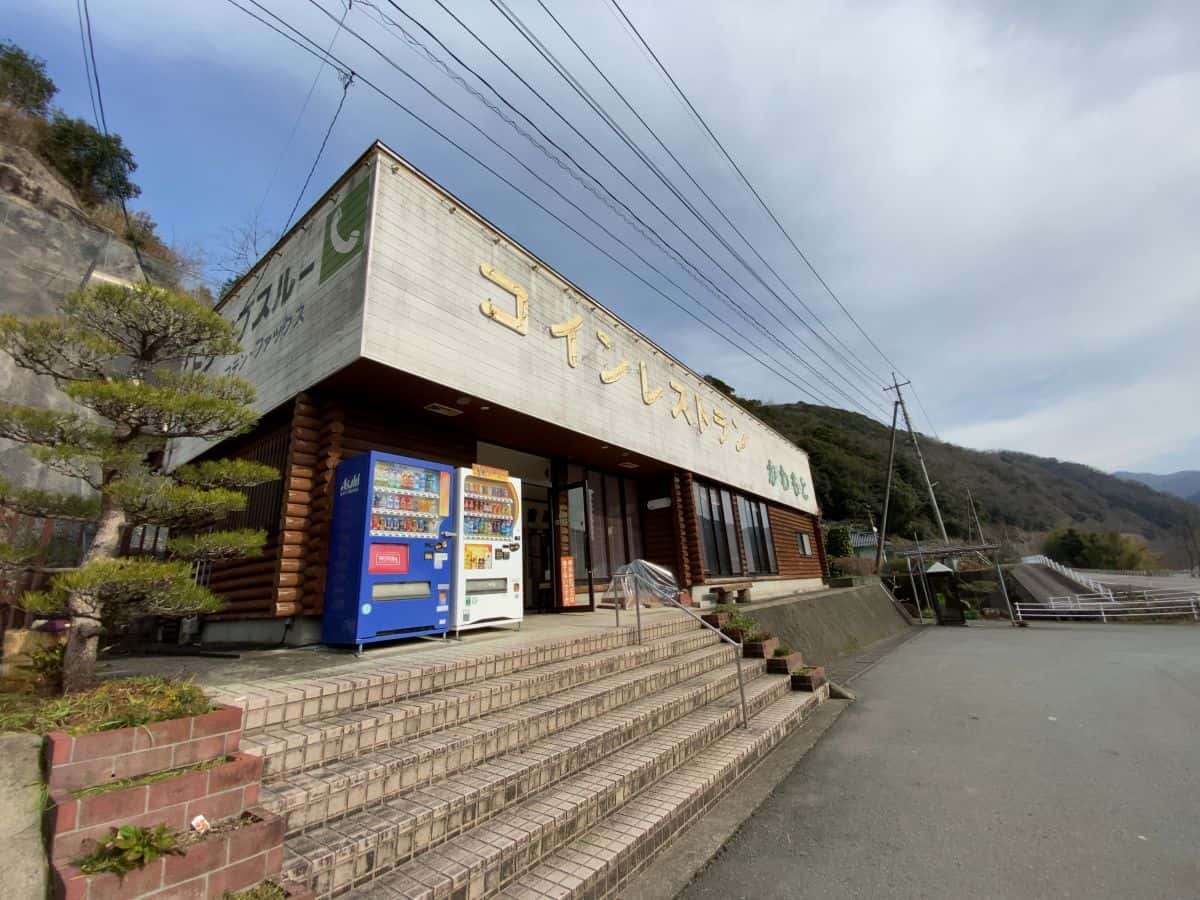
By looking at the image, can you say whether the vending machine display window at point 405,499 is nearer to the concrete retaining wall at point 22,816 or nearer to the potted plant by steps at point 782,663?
the concrete retaining wall at point 22,816

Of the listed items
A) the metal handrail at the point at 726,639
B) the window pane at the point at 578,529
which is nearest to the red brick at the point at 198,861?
the metal handrail at the point at 726,639

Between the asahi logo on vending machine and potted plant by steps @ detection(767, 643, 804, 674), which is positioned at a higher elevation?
the asahi logo on vending machine

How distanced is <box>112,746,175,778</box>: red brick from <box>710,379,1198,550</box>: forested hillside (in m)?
40.3

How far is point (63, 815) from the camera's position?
163 cm

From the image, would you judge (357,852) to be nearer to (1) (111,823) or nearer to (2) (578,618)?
(1) (111,823)

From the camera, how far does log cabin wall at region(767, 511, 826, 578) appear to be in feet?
49.6

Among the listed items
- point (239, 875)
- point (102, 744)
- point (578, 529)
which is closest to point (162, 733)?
point (102, 744)

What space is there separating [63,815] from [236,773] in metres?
0.53

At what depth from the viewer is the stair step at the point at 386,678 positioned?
2.82 m

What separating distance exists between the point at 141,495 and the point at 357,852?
2.37 m

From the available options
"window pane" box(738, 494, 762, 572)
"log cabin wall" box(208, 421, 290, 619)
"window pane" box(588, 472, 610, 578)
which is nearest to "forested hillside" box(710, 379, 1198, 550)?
"window pane" box(738, 494, 762, 572)

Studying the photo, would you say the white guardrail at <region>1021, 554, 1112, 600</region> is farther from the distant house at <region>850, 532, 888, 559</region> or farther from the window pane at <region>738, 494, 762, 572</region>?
the distant house at <region>850, 532, 888, 559</region>

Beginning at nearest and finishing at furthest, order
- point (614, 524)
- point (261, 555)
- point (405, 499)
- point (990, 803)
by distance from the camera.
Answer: point (990, 803), point (405, 499), point (261, 555), point (614, 524)

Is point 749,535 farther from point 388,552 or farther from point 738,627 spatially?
point 388,552
